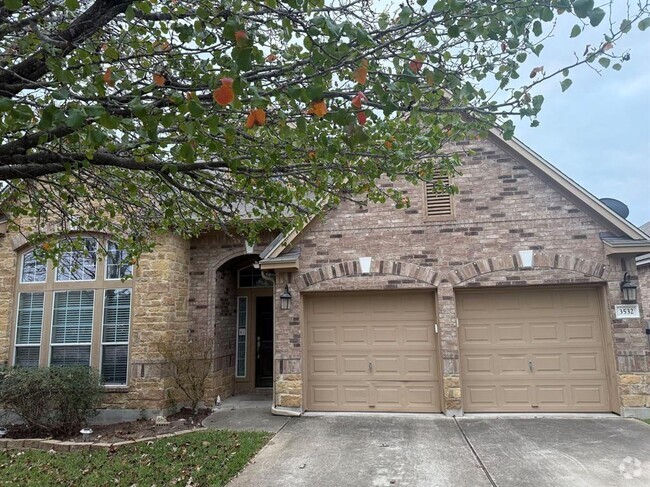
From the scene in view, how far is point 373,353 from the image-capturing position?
28.2ft

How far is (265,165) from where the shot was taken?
472 cm

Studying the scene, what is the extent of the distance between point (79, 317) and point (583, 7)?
32.4 ft

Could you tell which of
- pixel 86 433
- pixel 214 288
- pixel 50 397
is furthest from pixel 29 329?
pixel 214 288

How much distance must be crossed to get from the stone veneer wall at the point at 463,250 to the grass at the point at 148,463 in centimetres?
190

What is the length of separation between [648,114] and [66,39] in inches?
436

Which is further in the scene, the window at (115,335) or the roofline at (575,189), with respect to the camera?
the window at (115,335)

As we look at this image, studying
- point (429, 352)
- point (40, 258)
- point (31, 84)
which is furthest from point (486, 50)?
point (40, 258)

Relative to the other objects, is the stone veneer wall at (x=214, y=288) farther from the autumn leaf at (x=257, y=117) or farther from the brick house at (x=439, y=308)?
the autumn leaf at (x=257, y=117)

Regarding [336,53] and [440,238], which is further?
[440,238]

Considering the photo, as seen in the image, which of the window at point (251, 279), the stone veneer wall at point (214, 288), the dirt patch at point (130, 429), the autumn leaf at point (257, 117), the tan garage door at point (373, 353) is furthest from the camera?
the window at point (251, 279)

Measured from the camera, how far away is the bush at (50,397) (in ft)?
25.4

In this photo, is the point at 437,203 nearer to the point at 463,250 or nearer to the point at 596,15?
the point at 463,250

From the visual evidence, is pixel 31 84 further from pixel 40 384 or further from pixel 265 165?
pixel 40 384

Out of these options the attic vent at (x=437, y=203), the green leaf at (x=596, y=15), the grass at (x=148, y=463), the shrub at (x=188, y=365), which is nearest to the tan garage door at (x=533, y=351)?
the attic vent at (x=437, y=203)
